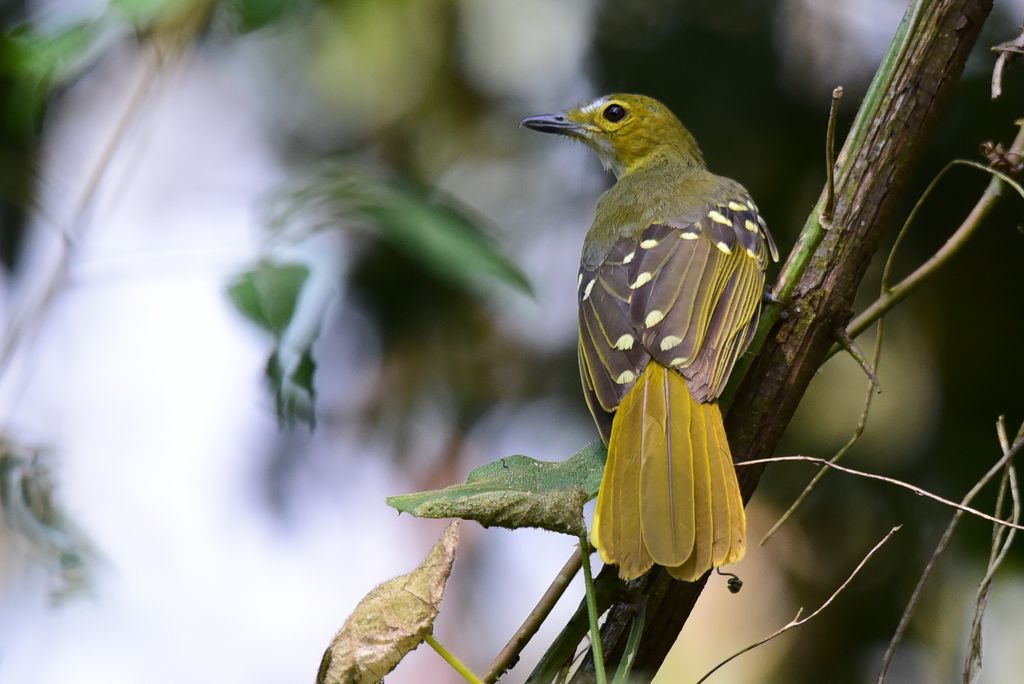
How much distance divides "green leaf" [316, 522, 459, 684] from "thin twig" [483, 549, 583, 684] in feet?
0.59

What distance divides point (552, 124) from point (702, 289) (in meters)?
1.48

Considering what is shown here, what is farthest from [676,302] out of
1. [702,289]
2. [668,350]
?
[668,350]

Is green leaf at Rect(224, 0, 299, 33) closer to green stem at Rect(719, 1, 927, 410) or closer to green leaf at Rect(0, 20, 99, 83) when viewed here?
green leaf at Rect(0, 20, 99, 83)

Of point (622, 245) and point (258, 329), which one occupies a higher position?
point (258, 329)

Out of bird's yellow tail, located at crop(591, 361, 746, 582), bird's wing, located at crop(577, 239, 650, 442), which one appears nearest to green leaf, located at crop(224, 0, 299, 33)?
bird's yellow tail, located at crop(591, 361, 746, 582)

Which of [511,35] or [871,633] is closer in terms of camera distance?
[871,633]

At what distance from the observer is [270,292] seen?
1678 millimetres

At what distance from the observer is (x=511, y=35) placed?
14.7 feet

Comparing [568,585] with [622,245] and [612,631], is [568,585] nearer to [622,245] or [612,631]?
[612,631]

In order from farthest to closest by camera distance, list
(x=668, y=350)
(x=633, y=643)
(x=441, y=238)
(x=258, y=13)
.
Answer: (x=668, y=350) < (x=633, y=643) < (x=441, y=238) < (x=258, y=13)

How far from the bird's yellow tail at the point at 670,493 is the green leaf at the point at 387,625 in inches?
15.4

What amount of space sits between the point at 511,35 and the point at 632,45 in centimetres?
53

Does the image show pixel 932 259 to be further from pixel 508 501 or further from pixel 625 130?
pixel 625 130

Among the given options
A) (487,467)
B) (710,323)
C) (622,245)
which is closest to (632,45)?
(622,245)
